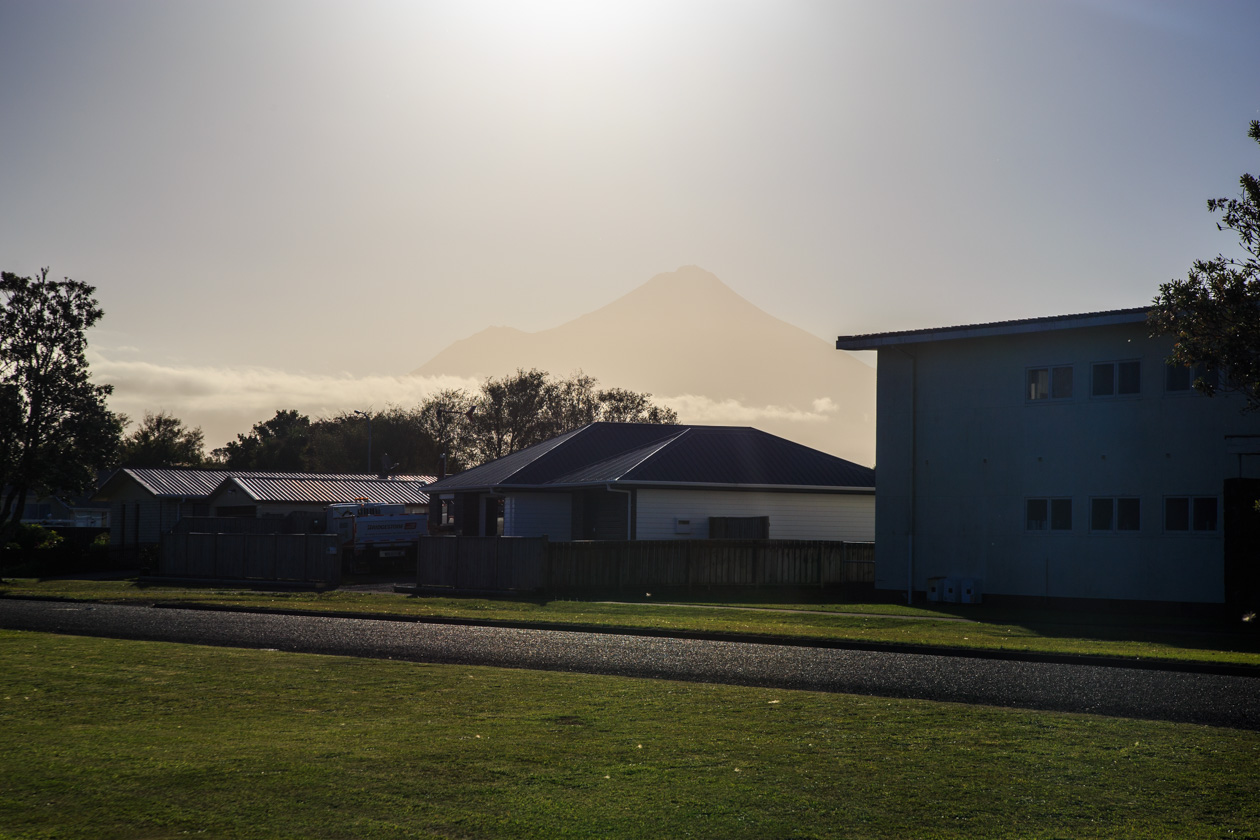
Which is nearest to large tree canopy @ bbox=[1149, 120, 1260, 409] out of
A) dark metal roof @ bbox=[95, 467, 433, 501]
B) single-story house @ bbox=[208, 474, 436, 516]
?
single-story house @ bbox=[208, 474, 436, 516]

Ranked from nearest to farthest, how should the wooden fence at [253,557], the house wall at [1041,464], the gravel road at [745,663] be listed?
1. the gravel road at [745,663]
2. the house wall at [1041,464]
3. the wooden fence at [253,557]

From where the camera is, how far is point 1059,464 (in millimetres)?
27469

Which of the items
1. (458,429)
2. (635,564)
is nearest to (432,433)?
(458,429)

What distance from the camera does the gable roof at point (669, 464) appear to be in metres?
39.8

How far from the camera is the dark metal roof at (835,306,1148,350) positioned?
2602cm

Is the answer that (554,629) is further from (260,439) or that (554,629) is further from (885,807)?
(260,439)

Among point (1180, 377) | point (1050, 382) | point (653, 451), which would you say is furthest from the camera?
point (653, 451)

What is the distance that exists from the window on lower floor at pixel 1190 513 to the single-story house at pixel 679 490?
49.6ft

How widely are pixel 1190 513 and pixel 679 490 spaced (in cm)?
1733

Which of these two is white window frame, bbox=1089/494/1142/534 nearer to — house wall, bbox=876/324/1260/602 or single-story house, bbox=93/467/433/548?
house wall, bbox=876/324/1260/602

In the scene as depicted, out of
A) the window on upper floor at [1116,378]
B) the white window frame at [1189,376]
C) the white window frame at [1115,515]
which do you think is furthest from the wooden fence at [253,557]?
the white window frame at [1189,376]

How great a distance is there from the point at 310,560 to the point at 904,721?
97.3 feet

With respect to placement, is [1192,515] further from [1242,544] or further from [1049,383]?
[1049,383]

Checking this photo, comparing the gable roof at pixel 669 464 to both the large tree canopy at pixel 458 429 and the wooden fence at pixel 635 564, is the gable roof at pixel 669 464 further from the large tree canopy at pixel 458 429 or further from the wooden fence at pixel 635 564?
the large tree canopy at pixel 458 429
